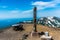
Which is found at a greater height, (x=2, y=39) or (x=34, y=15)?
(x=34, y=15)

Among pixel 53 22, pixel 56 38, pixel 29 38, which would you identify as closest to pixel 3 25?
pixel 53 22

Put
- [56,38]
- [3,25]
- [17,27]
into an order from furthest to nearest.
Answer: [3,25], [17,27], [56,38]

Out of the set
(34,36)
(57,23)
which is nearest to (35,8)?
(34,36)

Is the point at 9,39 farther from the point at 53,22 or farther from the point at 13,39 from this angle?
the point at 53,22

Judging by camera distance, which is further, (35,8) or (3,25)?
(3,25)

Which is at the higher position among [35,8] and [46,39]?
[35,8]

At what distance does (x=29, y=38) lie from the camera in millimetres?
14602

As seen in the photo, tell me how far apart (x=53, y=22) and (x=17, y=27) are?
870cm

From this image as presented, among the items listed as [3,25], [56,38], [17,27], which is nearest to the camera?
[56,38]

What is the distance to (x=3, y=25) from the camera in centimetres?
2348

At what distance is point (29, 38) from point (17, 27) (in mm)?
4779

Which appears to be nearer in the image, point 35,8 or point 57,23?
point 35,8

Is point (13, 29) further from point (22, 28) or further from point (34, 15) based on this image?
point (34, 15)

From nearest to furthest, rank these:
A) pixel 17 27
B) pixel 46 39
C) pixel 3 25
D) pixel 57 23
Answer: pixel 46 39 < pixel 17 27 < pixel 3 25 < pixel 57 23
